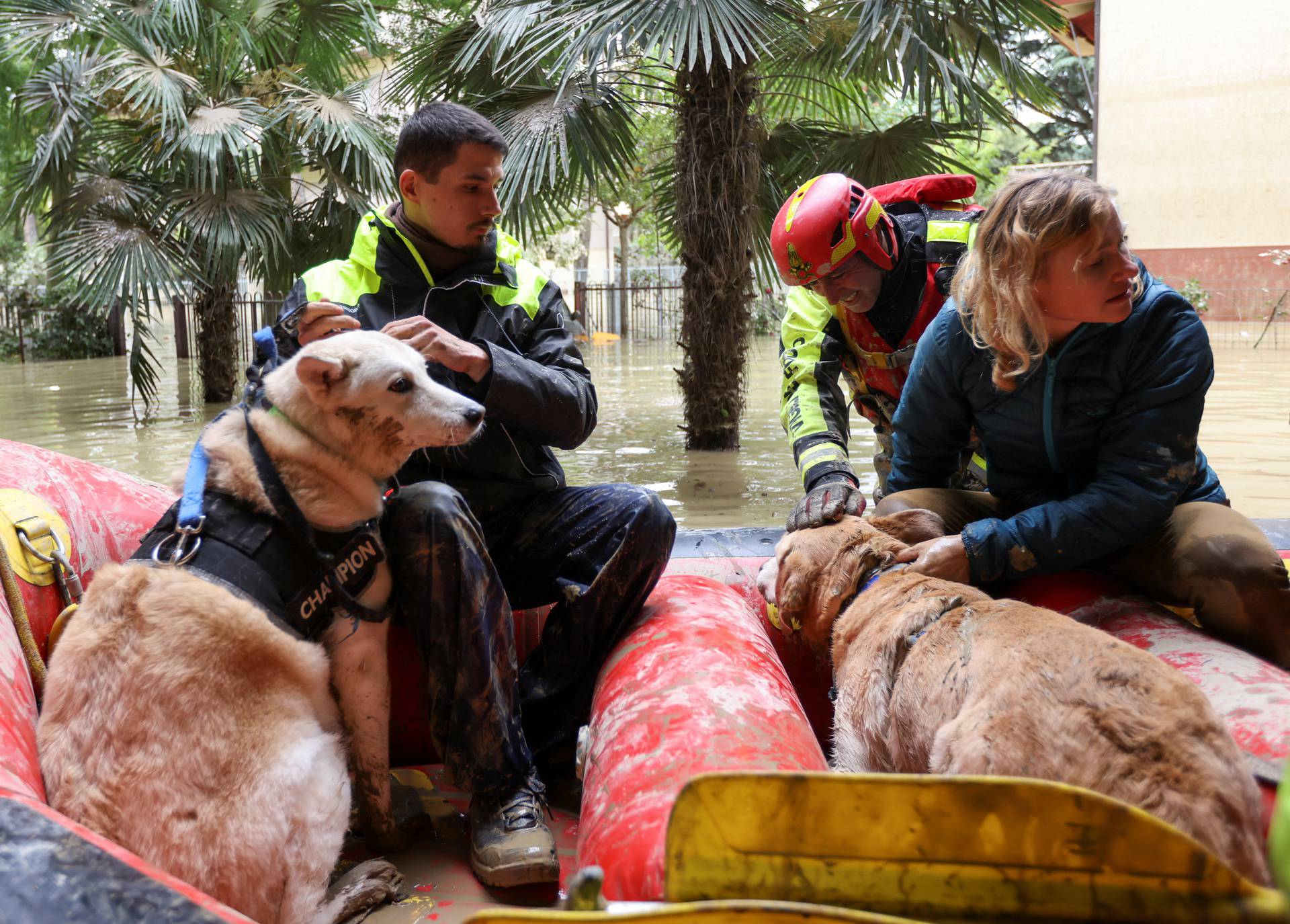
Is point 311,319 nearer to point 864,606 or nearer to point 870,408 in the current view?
point 864,606

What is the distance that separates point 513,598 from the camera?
10.6 ft

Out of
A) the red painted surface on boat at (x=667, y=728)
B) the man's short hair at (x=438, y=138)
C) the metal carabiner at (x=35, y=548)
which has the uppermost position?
the man's short hair at (x=438, y=138)

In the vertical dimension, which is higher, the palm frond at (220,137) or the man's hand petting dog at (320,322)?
the palm frond at (220,137)

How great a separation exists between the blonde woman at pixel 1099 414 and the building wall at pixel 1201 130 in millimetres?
16320

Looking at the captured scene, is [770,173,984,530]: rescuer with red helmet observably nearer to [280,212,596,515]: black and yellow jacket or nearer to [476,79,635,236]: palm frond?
[280,212,596,515]: black and yellow jacket

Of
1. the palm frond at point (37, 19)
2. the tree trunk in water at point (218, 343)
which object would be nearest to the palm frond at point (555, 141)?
the palm frond at point (37, 19)

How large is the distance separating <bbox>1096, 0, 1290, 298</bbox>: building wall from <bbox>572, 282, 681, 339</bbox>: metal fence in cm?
1221

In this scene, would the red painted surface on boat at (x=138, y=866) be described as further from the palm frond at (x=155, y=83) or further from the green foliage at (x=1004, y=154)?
the green foliage at (x=1004, y=154)

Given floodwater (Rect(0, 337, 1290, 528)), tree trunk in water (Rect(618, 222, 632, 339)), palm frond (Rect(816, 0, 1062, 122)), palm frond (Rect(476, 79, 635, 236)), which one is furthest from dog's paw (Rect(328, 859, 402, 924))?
tree trunk in water (Rect(618, 222, 632, 339))

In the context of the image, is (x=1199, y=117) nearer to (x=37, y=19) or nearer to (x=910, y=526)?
(x=37, y=19)

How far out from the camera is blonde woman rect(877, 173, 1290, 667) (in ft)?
8.50

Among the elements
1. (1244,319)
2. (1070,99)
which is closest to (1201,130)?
(1244,319)

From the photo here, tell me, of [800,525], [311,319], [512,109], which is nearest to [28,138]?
[512,109]

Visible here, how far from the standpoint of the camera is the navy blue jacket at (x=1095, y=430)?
8.71 ft
